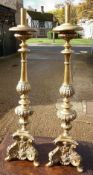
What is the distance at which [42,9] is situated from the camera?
82000 millimetres

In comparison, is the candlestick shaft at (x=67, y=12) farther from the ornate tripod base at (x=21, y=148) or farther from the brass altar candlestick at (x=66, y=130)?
the ornate tripod base at (x=21, y=148)

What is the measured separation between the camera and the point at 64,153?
307 cm

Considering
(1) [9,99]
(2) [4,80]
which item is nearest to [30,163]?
(1) [9,99]

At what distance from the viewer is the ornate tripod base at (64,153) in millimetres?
3023

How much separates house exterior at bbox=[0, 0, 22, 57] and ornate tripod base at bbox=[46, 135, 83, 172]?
18139 mm

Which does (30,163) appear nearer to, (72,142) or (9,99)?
(72,142)

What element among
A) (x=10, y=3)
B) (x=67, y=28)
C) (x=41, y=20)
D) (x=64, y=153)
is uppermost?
(x=41, y=20)

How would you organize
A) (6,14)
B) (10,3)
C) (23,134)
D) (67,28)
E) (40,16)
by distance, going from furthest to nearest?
(40,16) < (10,3) < (6,14) < (23,134) < (67,28)

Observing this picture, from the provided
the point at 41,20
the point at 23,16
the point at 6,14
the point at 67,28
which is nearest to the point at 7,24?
the point at 6,14

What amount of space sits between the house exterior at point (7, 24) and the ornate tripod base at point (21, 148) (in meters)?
18.0

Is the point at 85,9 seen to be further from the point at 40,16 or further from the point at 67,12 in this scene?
the point at 40,16

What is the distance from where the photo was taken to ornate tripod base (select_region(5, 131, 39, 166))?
3.10 m

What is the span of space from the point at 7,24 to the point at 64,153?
20.1 m

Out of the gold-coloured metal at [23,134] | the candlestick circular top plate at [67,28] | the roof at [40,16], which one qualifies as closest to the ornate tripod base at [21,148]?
the gold-coloured metal at [23,134]
